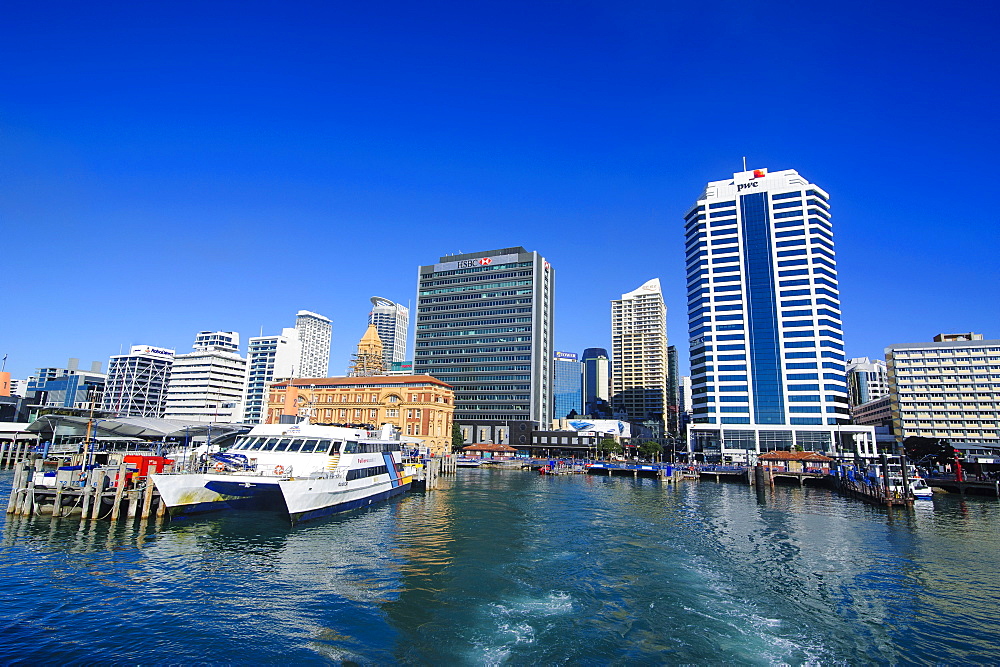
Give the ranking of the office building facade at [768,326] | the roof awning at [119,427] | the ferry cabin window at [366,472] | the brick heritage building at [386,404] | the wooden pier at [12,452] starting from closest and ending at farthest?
the ferry cabin window at [366,472]
the roof awning at [119,427]
the wooden pier at [12,452]
the brick heritage building at [386,404]
the office building facade at [768,326]

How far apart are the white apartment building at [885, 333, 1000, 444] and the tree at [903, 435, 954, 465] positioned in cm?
2448

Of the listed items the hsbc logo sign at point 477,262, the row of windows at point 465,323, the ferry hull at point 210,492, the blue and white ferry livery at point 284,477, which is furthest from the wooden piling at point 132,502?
the hsbc logo sign at point 477,262

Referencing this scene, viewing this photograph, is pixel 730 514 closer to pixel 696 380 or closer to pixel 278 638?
pixel 278 638

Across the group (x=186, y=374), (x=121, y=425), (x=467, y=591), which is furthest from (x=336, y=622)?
(x=186, y=374)

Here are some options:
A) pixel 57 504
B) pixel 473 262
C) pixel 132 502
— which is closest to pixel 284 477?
pixel 132 502

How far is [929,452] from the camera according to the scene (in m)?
110

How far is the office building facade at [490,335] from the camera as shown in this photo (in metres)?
158

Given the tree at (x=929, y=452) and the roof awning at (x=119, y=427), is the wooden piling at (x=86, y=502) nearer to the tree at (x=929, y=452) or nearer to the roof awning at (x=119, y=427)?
the roof awning at (x=119, y=427)

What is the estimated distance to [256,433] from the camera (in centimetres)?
4472

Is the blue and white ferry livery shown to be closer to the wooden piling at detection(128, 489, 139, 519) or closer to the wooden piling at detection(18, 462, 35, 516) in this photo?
the wooden piling at detection(128, 489, 139, 519)

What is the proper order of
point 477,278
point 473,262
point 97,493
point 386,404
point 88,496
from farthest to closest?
point 473,262, point 477,278, point 386,404, point 88,496, point 97,493

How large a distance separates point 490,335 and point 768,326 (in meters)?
74.8

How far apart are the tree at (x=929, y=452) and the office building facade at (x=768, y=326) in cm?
990

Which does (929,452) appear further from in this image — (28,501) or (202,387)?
(202,387)
